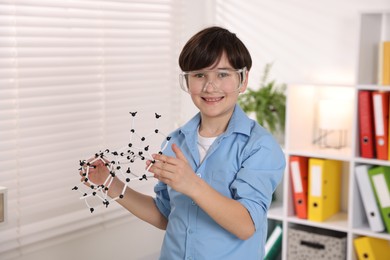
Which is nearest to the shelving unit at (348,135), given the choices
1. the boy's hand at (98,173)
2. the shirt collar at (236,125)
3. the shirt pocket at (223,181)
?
the shirt collar at (236,125)

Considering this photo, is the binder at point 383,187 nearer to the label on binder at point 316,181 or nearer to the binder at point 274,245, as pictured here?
the label on binder at point 316,181

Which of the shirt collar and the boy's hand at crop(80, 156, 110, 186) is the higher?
the shirt collar

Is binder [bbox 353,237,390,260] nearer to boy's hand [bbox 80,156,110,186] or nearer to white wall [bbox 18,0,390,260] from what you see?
white wall [bbox 18,0,390,260]

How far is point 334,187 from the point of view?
3.32m

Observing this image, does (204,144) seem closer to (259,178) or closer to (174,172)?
(259,178)

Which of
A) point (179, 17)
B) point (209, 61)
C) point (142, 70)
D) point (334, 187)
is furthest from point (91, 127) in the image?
point (334, 187)

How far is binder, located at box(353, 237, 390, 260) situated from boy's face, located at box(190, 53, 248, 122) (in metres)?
1.49

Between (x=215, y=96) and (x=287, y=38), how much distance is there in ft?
5.88

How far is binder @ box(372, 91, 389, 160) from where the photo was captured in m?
2.99

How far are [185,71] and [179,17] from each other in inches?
59.5

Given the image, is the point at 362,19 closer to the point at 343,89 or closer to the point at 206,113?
the point at 343,89

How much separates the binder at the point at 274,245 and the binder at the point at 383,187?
0.62 meters

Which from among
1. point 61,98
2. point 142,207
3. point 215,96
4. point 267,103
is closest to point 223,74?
point 215,96

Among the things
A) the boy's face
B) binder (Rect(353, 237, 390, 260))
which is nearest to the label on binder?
binder (Rect(353, 237, 390, 260))
